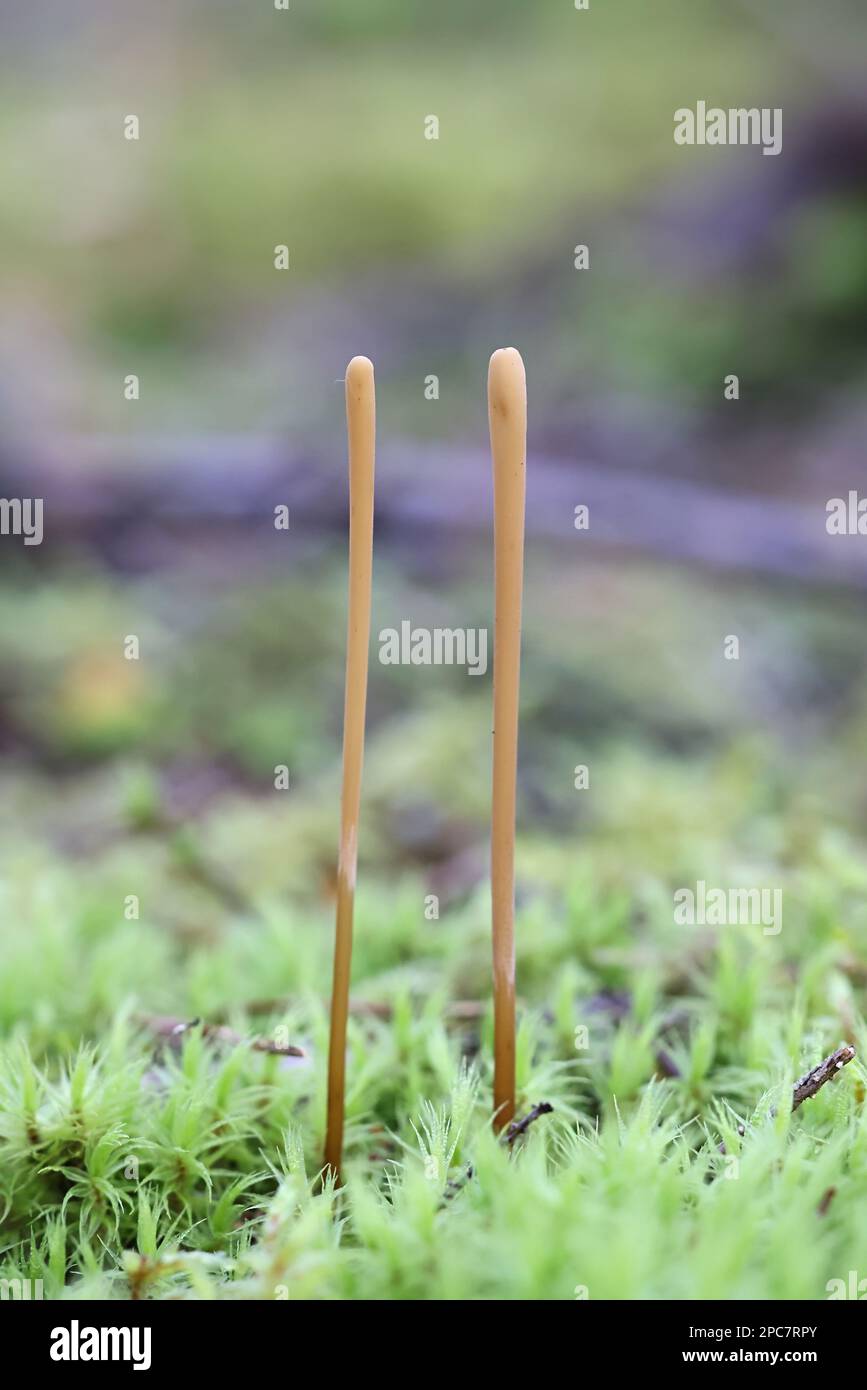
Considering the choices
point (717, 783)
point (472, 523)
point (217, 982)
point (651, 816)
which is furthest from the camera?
point (472, 523)

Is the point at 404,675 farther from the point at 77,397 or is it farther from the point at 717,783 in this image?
the point at 77,397

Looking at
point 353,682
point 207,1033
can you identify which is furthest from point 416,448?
point 353,682

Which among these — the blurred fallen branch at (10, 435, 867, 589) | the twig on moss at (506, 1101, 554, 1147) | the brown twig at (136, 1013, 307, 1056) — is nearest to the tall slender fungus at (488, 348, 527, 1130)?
the twig on moss at (506, 1101, 554, 1147)

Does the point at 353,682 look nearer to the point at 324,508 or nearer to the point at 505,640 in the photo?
the point at 505,640

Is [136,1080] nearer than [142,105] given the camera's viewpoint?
Yes

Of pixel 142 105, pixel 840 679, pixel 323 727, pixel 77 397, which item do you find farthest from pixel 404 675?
pixel 142 105

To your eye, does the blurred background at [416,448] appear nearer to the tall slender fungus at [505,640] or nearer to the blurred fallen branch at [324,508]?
the blurred fallen branch at [324,508]

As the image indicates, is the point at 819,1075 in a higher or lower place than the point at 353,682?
lower
